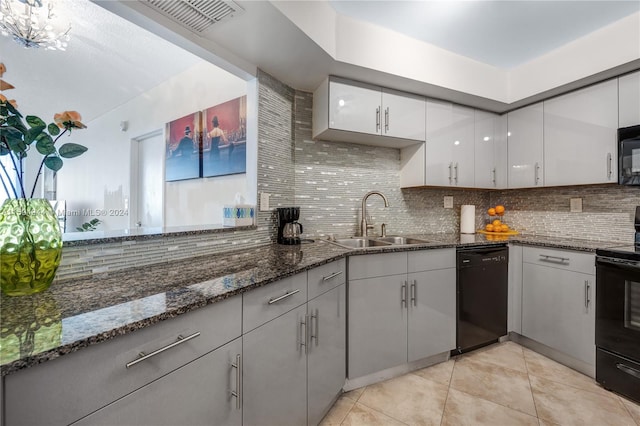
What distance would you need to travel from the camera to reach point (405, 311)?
1889mm

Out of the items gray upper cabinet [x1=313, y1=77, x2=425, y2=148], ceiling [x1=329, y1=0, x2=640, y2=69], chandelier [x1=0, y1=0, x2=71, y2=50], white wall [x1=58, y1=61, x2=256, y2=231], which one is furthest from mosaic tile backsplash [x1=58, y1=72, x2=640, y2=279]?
chandelier [x1=0, y1=0, x2=71, y2=50]

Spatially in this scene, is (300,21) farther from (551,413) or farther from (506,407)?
(551,413)

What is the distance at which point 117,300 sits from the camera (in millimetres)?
804

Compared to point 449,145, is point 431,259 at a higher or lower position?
lower

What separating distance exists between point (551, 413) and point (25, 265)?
2.50m

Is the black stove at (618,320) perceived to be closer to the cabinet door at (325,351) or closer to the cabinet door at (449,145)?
the cabinet door at (449,145)

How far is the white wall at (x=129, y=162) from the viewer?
2445mm

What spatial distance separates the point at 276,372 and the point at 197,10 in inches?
66.6

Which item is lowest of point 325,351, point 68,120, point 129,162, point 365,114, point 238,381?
point 325,351

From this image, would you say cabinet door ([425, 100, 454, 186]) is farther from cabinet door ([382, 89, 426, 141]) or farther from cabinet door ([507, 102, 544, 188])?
cabinet door ([507, 102, 544, 188])

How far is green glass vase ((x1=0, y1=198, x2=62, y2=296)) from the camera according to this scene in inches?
31.1

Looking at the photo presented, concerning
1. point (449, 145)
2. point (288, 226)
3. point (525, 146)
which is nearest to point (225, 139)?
point (288, 226)

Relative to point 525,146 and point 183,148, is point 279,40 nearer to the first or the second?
point 183,148

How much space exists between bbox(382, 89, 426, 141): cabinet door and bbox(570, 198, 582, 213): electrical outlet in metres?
1.47
